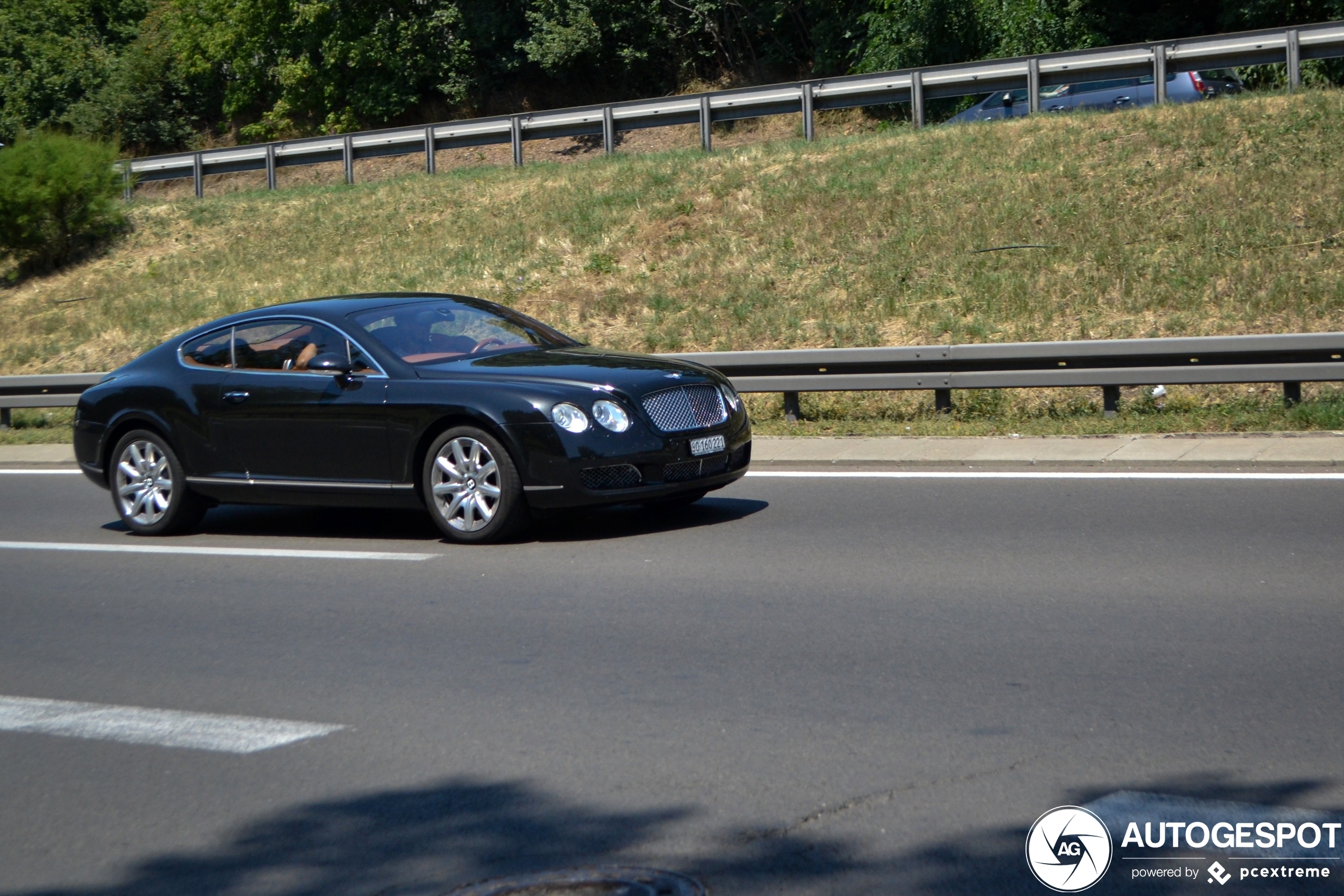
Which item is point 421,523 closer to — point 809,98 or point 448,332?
point 448,332

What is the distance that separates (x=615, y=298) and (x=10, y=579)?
10936 mm

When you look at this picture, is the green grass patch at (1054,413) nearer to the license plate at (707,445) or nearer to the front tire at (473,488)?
the license plate at (707,445)

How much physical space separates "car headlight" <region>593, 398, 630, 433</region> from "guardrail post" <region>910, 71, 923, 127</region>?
1415 centimetres

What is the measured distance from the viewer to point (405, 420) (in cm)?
892

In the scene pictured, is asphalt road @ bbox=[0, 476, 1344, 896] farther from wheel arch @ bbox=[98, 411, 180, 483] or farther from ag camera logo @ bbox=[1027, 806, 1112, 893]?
wheel arch @ bbox=[98, 411, 180, 483]

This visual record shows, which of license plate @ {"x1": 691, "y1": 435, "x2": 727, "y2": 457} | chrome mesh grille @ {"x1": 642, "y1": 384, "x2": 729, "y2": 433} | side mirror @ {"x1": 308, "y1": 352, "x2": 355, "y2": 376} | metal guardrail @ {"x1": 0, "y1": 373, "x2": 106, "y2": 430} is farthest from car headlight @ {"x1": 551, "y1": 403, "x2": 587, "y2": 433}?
metal guardrail @ {"x1": 0, "y1": 373, "x2": 106, "y2": 430}

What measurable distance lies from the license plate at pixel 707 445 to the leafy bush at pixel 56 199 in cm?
2075

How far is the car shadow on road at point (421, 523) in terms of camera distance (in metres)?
9.25

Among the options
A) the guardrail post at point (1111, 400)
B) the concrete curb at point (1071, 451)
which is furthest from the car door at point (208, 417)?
the guardrail post at point (1111, 400)

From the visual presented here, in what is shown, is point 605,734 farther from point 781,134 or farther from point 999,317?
point 781,134

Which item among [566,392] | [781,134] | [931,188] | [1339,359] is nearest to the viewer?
[566,392]

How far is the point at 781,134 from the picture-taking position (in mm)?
34875

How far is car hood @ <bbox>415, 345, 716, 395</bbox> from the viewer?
8.69 m

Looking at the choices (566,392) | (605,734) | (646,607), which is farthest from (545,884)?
(566,392)
